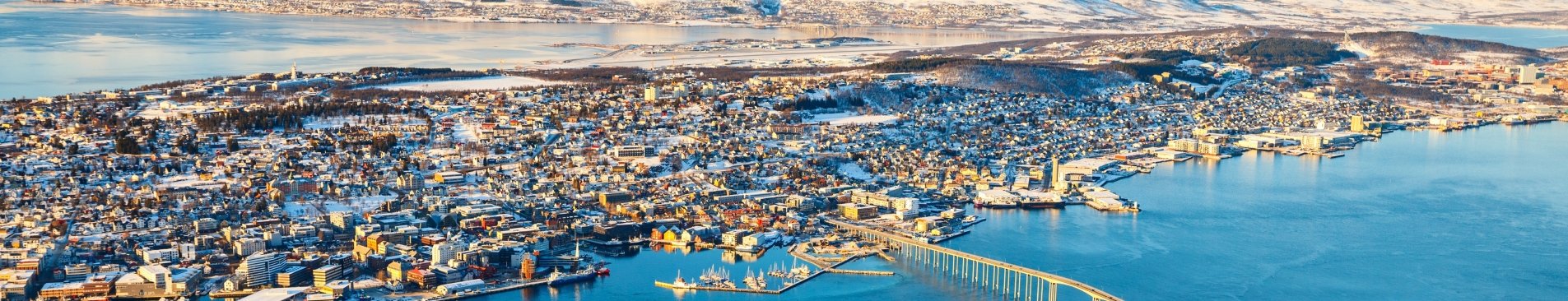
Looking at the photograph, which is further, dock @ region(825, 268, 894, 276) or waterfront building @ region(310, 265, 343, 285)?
dock @ region(825, 268, 894, 276)

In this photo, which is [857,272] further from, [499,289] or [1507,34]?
[1507,34]

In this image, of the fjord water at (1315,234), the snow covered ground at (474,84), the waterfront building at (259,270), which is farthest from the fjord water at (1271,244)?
the snow covered ground at (474,84)

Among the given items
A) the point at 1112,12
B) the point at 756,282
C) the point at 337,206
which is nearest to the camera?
the point at 756,282

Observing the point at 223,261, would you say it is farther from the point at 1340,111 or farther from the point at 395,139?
the point at 1340,111

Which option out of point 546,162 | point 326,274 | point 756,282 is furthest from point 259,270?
point 546,162

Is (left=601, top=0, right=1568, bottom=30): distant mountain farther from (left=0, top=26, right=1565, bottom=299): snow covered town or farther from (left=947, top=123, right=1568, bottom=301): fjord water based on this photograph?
(left=947, top=123, right=1568, bottom=301): fjord water

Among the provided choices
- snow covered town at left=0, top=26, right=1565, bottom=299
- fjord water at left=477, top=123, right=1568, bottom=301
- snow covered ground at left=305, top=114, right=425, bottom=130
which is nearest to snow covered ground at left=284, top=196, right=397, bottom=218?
snow covered town at left=0, top=26, right=1565, bottom=299
